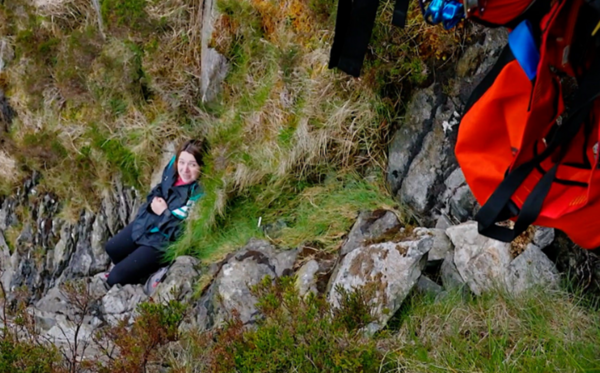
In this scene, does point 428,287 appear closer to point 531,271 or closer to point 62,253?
point 531,271

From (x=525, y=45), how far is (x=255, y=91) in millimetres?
4472

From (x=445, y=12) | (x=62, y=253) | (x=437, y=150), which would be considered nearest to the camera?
(x=445, y=12)

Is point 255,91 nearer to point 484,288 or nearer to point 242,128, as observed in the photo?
point 242,128

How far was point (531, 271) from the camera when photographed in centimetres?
383

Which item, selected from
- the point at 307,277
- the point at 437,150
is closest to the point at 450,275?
the point at 437,150

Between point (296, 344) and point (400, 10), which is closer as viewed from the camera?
point (400, 10)

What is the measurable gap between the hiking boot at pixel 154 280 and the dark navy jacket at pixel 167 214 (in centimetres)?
34

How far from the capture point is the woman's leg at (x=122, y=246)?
7.45 m

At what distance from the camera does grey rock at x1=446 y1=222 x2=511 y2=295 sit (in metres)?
3.93

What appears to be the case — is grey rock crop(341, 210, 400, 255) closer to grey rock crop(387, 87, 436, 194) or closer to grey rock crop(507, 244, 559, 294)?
grey rock crop(387, 87, 436, 194)

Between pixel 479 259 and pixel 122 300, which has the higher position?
pixel 479 259

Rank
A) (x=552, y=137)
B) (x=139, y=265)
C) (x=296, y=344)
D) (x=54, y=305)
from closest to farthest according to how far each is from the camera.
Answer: (x=552, y=137) → (x=296, y=344) → (x=54, y=305) → (x=139, y=265)

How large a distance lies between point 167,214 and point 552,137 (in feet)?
16.4

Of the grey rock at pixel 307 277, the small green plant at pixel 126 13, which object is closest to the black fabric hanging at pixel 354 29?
the grey rock at pixel 307 277
